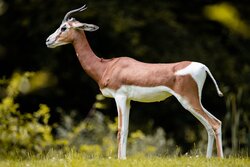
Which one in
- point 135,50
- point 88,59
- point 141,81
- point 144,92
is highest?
point 88,59

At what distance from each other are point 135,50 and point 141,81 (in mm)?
5310

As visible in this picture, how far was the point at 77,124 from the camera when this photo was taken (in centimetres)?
1238

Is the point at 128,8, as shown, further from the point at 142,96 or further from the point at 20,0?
the point at 142,96

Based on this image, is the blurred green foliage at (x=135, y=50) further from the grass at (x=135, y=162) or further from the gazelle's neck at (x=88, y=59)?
the grass at (x=135, y=162)

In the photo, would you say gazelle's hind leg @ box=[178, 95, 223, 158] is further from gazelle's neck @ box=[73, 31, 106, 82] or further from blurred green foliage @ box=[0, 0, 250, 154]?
blurred green foliage @ box=[0, 0, 250, 154]

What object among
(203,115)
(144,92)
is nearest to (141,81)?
(144,92)

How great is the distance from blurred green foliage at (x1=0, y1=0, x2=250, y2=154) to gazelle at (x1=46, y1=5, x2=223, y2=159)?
4552 millimetres

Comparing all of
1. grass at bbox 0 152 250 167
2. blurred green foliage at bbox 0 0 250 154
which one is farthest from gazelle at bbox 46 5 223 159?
blurred green foliage at bbox 0 0 250 154

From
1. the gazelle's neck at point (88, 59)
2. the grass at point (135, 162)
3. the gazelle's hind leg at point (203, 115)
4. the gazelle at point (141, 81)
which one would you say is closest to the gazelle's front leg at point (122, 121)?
the gazelle at point (141, 81)

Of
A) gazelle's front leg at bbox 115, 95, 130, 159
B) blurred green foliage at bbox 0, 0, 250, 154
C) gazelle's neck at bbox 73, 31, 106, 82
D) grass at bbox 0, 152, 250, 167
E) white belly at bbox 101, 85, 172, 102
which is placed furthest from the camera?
blurred green foliage at bbox 0, 0, 250, 154

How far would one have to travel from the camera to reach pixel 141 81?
7105mm

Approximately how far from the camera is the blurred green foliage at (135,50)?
1240 centimetres

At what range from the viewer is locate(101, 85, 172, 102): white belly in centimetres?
703

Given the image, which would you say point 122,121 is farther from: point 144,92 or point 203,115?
point 203,115
